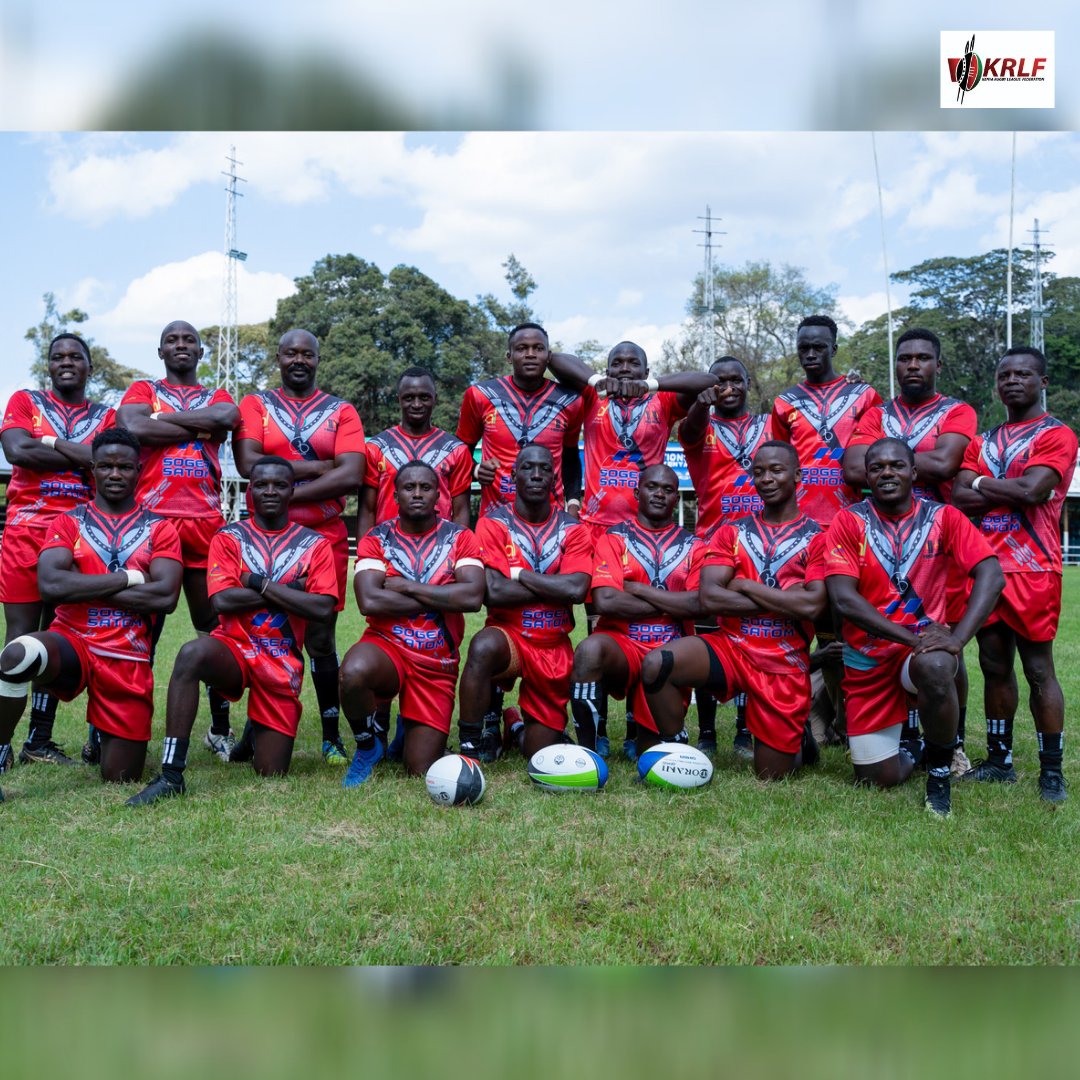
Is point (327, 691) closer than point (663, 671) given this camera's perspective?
No

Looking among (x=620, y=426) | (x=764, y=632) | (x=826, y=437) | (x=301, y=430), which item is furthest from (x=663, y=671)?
(x=301, y=430)

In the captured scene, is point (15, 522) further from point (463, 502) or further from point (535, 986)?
point (535, 986)

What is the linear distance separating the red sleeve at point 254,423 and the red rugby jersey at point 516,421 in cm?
142

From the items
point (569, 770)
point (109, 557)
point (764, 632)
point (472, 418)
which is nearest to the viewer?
point (569, 770)

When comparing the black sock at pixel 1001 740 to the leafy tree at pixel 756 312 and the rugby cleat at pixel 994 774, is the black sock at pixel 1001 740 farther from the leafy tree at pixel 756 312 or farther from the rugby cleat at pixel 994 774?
the leafy tree at pixel 756 312

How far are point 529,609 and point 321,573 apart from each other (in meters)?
1.36

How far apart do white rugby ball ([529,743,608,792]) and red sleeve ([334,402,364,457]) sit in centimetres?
254

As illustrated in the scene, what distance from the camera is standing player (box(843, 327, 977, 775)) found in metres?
6.46

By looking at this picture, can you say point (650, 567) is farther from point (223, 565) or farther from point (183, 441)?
point (183, 441)

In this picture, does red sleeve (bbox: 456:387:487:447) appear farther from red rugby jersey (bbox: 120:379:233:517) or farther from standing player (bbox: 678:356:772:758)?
red rugby jersey (bbox: 120:379:233:517)

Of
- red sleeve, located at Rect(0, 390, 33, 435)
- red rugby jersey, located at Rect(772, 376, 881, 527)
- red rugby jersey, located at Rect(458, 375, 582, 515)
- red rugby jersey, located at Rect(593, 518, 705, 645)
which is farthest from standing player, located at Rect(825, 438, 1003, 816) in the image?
red sleeve, located at Rect(0, 390, 33, 435)

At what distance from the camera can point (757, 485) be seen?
648cm

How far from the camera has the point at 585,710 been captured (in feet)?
20.9

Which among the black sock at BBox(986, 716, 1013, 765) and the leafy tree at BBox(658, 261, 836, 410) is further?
the leafy tree at BBox(658, 261, 836, 410)
